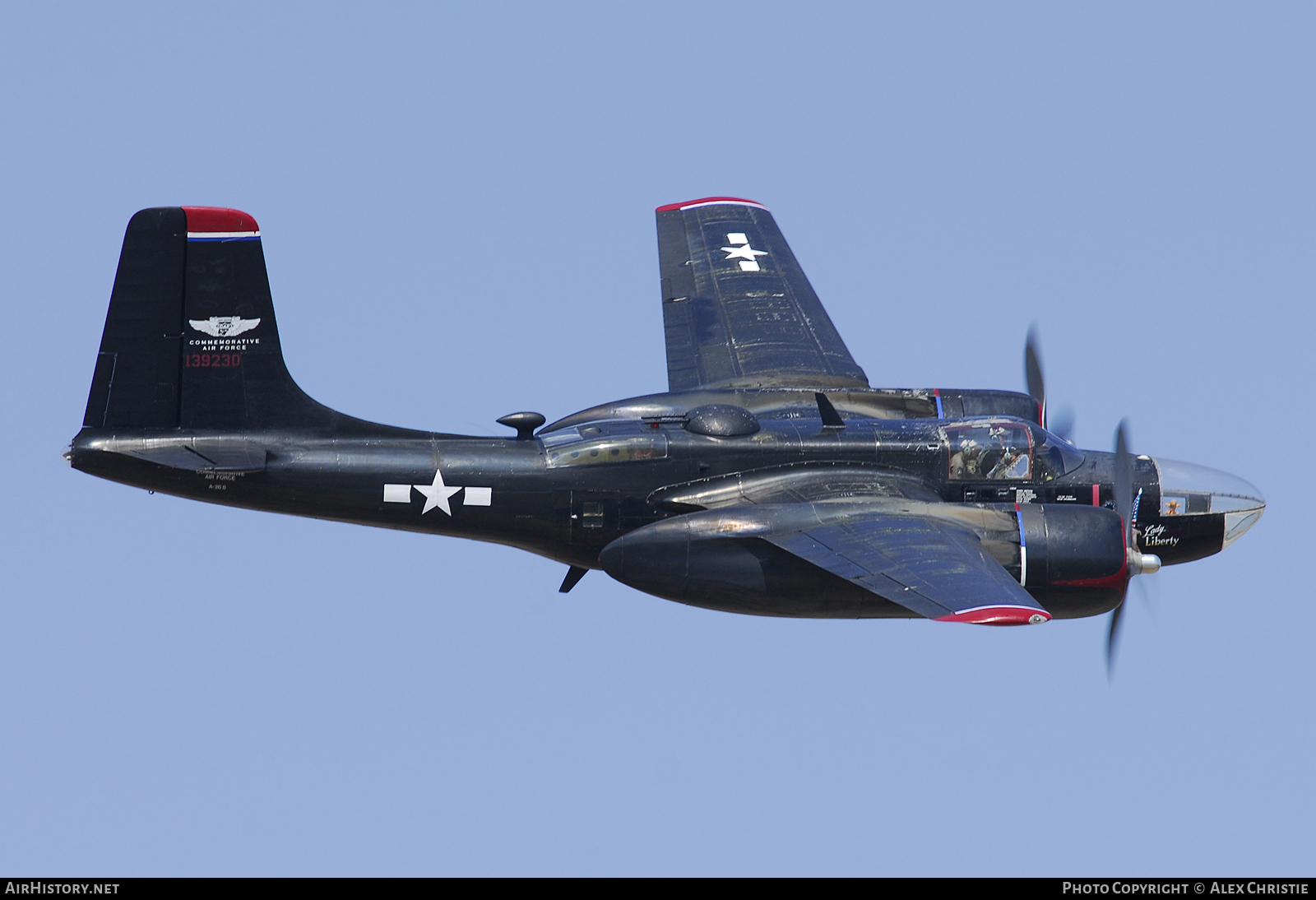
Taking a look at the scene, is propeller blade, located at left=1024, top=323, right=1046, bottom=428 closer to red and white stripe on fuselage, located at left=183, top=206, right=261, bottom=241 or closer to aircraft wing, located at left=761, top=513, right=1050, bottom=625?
aircraft wing, located at left=761, top=513, right=1050, bottom=625

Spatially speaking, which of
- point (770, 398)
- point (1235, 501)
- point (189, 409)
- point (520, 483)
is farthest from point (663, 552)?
point (1235, 501)

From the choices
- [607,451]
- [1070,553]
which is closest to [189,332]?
[607,451]

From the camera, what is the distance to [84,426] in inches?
1119

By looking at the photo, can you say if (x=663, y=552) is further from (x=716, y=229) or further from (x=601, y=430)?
(x=716, y=229)

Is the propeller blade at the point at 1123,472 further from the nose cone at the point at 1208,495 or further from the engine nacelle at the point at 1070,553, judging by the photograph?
the engine nacelle at the point at 1070,553

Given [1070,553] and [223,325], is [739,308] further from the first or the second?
[223,325]

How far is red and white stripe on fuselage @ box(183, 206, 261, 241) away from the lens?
2828 cm

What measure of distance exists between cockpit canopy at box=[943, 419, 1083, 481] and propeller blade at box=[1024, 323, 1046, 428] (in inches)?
107

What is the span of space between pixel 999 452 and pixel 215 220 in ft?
39.7

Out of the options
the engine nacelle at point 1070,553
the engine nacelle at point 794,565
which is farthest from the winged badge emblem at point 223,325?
the engine nacelle at point 1070,553

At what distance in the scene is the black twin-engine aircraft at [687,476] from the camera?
28.0 meters

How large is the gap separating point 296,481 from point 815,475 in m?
7.67

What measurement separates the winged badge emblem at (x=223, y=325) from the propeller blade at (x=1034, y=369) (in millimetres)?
12891

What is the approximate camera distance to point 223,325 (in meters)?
28.7
